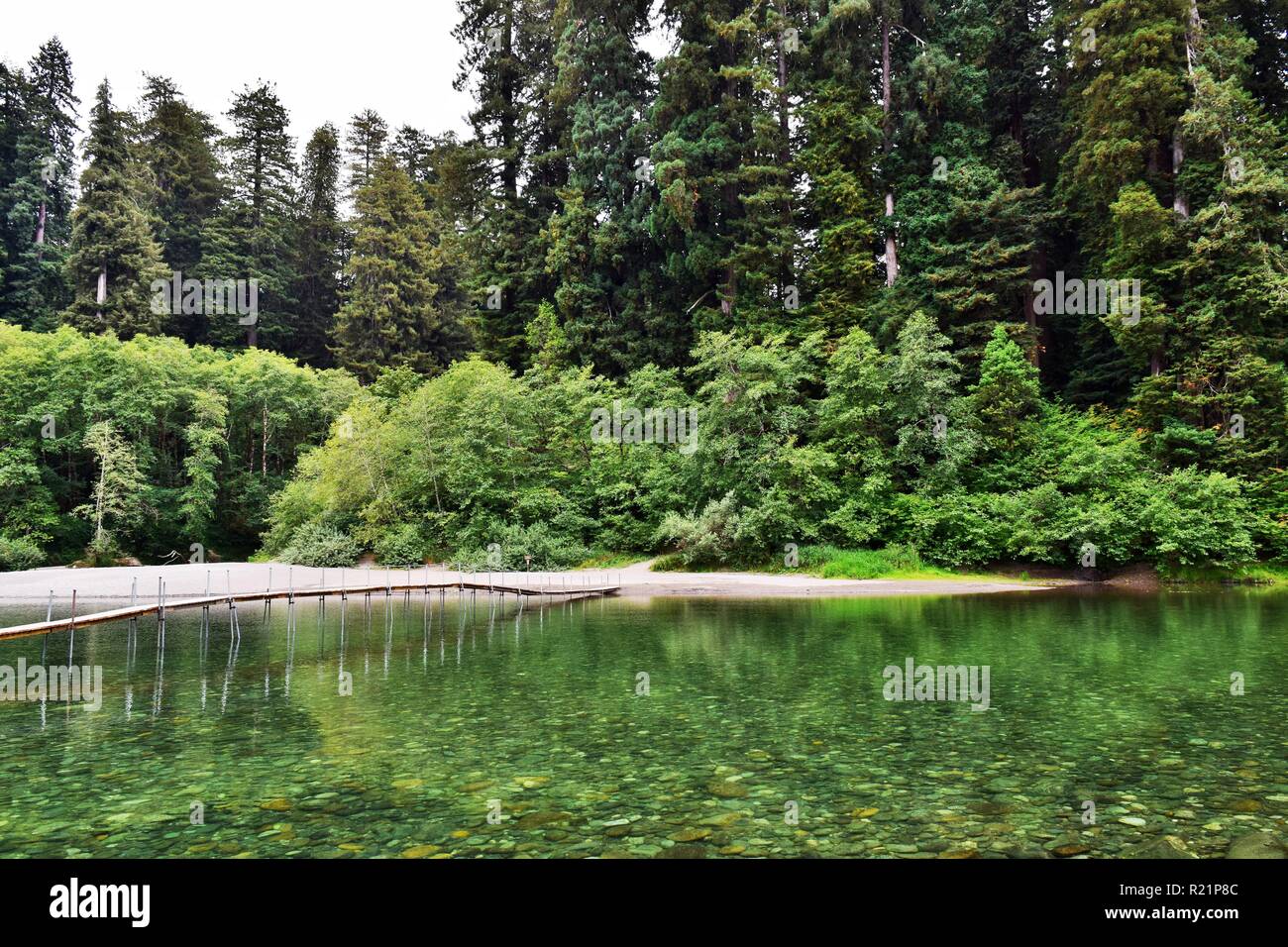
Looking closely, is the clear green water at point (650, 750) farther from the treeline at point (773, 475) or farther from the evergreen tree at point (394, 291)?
the evergreen tree at point (394, 291)

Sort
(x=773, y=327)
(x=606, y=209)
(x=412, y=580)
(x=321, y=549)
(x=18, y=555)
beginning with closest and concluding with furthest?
(x=412, y=580) < (x=18, y=555) < (x=321, y=549) < (x=773, y=327) < (x=606, y=209)

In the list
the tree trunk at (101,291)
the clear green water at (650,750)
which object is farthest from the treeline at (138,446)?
the clear green water at (650,750)

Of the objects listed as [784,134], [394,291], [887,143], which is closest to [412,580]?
[784,134]

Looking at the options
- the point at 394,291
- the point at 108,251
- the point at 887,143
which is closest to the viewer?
the point at 887,143

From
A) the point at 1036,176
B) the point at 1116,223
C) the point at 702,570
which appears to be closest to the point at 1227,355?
the point at 1116,223

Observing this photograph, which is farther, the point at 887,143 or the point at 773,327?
the point at 887,143

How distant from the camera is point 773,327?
3859 cm

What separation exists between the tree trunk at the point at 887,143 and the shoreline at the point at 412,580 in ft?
58.5

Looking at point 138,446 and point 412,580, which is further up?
point 138,446

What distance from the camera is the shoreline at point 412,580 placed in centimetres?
2662

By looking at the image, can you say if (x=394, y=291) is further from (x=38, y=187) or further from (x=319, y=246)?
(x=38, y=187)

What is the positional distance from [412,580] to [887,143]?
33.7m

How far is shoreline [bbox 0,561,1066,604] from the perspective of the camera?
2662 cm

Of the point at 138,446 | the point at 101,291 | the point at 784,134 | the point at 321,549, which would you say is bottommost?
the point at 321,549
